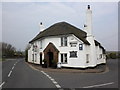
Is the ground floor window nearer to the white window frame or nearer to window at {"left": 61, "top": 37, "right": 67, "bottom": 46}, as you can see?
the white window frame

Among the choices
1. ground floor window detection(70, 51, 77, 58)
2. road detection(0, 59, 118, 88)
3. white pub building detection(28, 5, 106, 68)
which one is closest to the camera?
road detection(0, 59, 118, 88)

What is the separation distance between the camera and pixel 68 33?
31844 mm

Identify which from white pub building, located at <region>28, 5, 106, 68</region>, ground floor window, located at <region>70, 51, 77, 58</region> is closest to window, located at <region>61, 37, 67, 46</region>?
white pub building, located at <region>28, 5, 106, 68</region>

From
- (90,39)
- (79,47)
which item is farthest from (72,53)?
(90,39)

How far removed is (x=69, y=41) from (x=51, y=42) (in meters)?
4.05

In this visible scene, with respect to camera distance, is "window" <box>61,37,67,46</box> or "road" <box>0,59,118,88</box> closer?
"road" <box>0,59,118,88</box>

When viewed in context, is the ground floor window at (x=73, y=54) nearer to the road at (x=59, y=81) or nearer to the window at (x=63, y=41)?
the window at (x=63, y=41)

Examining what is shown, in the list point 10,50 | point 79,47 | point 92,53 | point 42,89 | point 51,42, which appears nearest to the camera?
point 42,89

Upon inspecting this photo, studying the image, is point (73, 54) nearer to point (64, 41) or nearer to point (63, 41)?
point (64, 41)

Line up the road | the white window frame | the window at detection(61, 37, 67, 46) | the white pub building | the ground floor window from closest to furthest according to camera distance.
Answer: the road, the white pub building, the ground floor window, the white window frame, the window at detection(61, 37, 67, 46)

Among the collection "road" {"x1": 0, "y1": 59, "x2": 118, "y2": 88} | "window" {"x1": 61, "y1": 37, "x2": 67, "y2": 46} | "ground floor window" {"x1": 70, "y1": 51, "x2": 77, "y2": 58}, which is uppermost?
"window" {"x1": 61, "y1": 37, "x2": 67, "y2": 46}

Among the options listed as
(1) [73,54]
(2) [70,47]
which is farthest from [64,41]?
(1) [73,54]

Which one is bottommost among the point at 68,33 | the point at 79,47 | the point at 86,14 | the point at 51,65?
the point at 51,65

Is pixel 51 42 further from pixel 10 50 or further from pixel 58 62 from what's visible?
pixel 10 50
